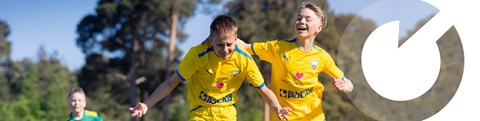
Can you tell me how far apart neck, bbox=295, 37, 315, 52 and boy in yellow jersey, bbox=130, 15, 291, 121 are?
27.6 inches

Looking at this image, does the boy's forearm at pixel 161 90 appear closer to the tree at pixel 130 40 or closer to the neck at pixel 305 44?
the neck at pixel 305 44

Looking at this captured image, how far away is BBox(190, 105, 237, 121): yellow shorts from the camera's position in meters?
6.60

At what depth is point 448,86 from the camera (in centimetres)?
2430

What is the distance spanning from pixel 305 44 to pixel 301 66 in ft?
0.82

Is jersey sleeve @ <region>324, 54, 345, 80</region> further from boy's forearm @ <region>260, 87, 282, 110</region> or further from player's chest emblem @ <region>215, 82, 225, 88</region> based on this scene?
player's chest emblem @ <region>215, 82, 225, 88</region>

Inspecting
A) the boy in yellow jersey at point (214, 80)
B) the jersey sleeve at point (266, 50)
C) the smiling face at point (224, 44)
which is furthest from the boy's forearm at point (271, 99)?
the jersey sleeve at point (266, 50)

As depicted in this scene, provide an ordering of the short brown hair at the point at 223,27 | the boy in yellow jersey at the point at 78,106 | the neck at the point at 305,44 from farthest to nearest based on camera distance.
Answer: the boy in yellow jersey at the point at 78,106, the neck at the point at 305,44, the short brown hair at the point at 223,27

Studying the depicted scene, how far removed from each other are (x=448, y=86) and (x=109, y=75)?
1522 centimetres

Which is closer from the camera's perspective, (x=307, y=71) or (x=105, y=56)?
(x=307, y=71)

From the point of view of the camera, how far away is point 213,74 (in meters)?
6.56

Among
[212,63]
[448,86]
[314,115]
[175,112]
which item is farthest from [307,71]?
[175,112]

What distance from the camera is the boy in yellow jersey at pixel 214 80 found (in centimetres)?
649

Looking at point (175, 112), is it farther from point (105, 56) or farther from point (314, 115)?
point (314, 115)

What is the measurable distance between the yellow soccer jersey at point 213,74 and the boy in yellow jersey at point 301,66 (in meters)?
0.44
